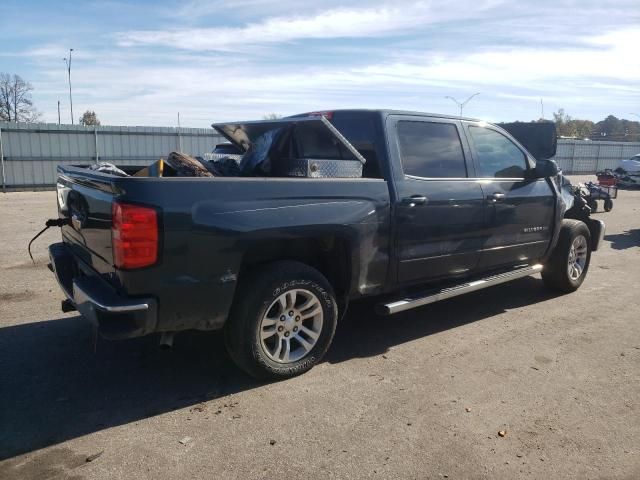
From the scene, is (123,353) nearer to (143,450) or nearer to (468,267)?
(143,450)

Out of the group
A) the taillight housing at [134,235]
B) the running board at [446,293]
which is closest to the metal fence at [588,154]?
the running board at [446,293]

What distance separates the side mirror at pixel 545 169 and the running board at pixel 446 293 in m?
0.97

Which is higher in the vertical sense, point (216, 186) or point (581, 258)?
point (216, 186)

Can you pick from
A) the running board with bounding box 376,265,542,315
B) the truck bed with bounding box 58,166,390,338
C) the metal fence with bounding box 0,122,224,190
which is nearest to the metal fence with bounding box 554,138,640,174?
the metal fence with bounding box 0,122,224,190

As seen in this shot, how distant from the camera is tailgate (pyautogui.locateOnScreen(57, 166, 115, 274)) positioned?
3412 mm

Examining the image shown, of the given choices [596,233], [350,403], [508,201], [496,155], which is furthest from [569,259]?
[350,403]

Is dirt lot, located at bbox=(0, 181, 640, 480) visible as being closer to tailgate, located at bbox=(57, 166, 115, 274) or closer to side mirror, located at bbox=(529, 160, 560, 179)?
tailgate, located at bbox=(57, 166, 115, 274)

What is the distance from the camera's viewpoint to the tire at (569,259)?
623 cm

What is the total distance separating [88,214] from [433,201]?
2.66 metres

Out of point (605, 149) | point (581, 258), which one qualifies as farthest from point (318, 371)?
point (605, 149)

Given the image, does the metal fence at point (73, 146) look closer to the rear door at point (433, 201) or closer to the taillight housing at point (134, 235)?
the rear door at point (433, 201)

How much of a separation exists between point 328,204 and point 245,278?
783 millimetres

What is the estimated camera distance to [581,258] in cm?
656

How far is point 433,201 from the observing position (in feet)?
15.1
